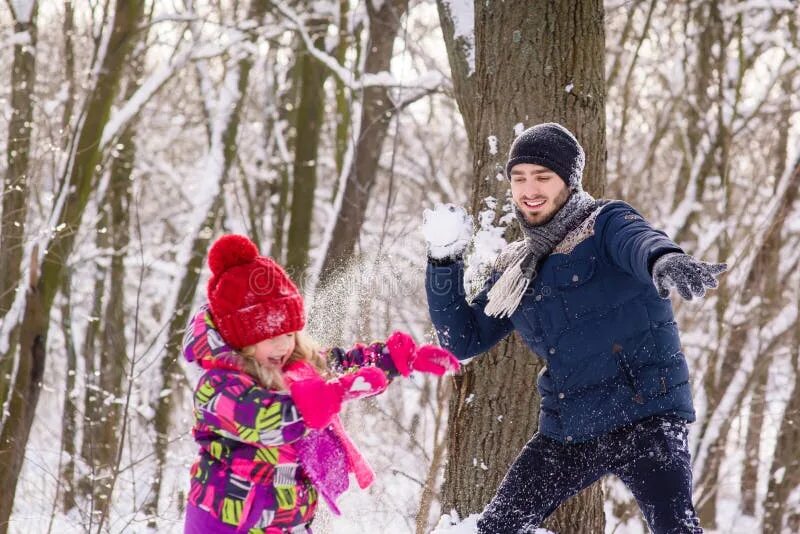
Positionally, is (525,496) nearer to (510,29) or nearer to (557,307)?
(557,307)

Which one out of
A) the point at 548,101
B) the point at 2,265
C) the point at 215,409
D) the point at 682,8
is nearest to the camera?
the point at 215,409

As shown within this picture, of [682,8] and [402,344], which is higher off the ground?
[682,8]

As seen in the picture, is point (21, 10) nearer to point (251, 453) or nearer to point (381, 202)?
point (251, 453)

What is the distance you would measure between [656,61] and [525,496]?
9424 millimetres

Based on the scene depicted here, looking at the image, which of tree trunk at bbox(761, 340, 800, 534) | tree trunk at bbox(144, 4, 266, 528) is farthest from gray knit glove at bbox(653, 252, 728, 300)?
tree trunk at bbox(144, 4, 266, 528)

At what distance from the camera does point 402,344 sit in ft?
8.44

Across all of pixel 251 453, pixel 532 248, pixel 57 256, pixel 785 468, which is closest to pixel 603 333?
pixel 532 248

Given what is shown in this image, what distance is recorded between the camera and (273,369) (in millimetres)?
2449

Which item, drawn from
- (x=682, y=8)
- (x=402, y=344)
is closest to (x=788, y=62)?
(x=682, y=8)

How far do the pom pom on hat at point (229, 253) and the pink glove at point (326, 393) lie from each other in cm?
44

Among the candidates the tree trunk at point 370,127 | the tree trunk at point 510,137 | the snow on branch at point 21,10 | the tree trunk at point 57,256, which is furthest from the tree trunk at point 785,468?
the snow on branch at point 21,10

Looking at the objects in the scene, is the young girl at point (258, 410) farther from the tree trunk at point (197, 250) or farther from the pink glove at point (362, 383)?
the tree trunk at point (197, 250)

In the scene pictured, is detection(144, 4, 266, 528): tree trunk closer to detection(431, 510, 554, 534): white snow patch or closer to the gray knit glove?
detection(431, 510, 554, 534): white snow patch

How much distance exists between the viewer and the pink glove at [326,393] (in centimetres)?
221
